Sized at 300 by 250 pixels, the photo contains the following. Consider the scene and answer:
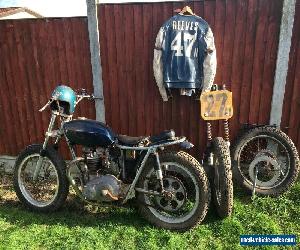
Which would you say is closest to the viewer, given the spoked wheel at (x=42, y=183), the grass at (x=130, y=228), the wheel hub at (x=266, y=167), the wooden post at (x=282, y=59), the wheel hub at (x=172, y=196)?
the grass at (x=130, y=228)

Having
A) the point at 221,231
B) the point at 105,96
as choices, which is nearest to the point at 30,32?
the point at 105,96

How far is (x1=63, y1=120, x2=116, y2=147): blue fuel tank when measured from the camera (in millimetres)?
3828

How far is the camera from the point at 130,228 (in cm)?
387

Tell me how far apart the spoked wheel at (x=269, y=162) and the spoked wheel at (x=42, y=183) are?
2399 mm

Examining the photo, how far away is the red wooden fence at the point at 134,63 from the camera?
426 centimetres

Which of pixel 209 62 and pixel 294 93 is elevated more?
pixel 209 62

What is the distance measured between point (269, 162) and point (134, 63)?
7.77 feet

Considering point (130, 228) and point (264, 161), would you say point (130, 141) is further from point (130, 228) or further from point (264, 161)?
point (264, 161)

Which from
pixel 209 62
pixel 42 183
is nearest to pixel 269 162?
pixel 209 62

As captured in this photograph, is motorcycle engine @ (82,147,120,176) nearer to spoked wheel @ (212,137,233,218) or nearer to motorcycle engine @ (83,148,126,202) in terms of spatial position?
motorcycle engine @ (83,148,126,202)

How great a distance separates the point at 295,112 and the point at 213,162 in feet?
4.90

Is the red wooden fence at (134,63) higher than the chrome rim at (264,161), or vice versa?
the red wooden fence at (134,63)

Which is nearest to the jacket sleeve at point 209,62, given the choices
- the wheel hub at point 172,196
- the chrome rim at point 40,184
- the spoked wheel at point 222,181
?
the spoked wheel at point 222,181

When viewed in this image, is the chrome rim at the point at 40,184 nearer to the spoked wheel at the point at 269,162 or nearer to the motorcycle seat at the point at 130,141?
the motorcycle seat at the point at 130,141
